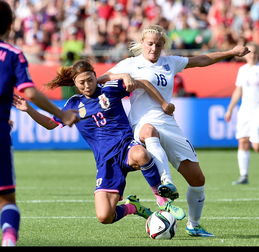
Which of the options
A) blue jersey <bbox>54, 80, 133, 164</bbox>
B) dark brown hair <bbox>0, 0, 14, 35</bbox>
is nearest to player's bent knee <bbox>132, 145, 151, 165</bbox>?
blue jersey <bbox>54, 80, 133, 164</bbox>

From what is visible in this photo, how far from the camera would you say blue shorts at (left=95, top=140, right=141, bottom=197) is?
341 inches

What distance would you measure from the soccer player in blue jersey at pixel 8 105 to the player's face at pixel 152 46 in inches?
97.1

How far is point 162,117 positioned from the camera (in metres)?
8.80

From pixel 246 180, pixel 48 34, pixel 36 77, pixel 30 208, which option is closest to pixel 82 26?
pixel 48 34

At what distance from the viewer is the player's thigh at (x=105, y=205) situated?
8.44 m

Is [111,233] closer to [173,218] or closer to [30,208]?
[173,218]

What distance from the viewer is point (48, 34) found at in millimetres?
25969

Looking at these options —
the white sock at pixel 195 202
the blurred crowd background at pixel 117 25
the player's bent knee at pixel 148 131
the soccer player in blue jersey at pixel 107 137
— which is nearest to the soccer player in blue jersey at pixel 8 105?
the soccer player in blue jersey at pixel 107 137

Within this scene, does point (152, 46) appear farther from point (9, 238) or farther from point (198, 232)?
point (9, 238)

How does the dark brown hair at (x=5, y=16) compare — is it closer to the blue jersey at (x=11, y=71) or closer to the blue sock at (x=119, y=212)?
the blue jersey at (x=11, y=71)

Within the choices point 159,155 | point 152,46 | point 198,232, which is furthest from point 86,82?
point 198,232

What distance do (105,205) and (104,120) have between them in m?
0.92

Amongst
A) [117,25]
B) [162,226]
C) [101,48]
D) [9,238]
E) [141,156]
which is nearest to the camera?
[9,238]

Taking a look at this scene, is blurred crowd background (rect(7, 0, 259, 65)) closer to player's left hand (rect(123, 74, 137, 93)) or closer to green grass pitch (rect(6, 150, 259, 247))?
green grass pitch (rect(6, 150, 259, 247))
